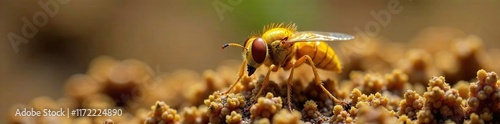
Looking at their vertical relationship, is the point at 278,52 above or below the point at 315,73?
above

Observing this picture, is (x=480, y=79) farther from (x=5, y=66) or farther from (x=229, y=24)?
(x=5, y=66)

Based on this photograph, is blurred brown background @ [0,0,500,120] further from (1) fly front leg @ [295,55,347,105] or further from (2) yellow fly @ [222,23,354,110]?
(1) fly front leg @ [295,55,347,105]

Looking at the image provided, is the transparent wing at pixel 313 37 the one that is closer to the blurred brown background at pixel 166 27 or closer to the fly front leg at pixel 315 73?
the fly front leg at pixel 315 73

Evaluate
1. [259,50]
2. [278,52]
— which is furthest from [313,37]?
[259,50]

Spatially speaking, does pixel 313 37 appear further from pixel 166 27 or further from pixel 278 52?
pixel 166 27

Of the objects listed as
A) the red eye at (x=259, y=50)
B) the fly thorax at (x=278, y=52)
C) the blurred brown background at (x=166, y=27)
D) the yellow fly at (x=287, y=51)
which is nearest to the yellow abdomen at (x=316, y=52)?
the yellow fly at (x=287, y=51)

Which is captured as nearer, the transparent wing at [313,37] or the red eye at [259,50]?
the red eye at [259,50]

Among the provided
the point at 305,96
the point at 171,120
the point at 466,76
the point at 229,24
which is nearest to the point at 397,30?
the point at 229,24
